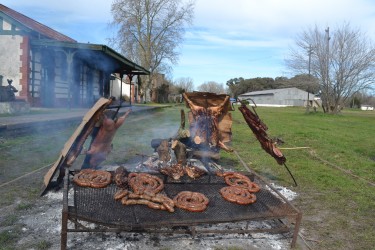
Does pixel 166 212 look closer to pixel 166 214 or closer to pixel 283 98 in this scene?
pixel 166 214

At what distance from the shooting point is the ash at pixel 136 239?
3.18 metres

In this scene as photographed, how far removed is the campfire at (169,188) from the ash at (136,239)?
0.43 ft

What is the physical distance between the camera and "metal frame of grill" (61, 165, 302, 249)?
2.93 metres

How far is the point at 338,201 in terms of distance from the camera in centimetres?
512

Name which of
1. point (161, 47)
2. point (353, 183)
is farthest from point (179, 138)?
point (161, 47)

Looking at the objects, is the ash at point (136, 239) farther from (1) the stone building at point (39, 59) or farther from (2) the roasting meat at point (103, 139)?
(1) the stone building at point (39, 59)

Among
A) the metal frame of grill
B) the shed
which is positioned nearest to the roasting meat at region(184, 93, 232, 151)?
the metal frame of grill

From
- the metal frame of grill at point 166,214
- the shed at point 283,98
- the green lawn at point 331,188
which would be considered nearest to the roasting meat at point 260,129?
the green lawn at point 331,188

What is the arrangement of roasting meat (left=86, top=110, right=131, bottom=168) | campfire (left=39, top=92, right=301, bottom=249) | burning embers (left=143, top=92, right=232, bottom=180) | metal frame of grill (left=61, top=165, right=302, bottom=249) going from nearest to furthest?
metal frame of grill (left=61, top=165, right=302, bottom=249)
campfire (left=39, top=92, right=301, bottom=249)
roasting meat (left=86, top=110, right=131, bottom=168)
burning embers (left=143, top=92, right=232, bottom=180)

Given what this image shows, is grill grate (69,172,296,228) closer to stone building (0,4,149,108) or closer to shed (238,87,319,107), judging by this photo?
stone building (0,4,149,108)

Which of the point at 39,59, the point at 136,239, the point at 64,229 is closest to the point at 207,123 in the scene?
the point at 136,239

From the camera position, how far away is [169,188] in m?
3.98

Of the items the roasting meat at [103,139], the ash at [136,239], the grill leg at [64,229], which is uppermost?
the roasting meat at [103,139]

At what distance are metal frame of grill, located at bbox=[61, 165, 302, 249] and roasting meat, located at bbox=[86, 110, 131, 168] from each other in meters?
0.87
